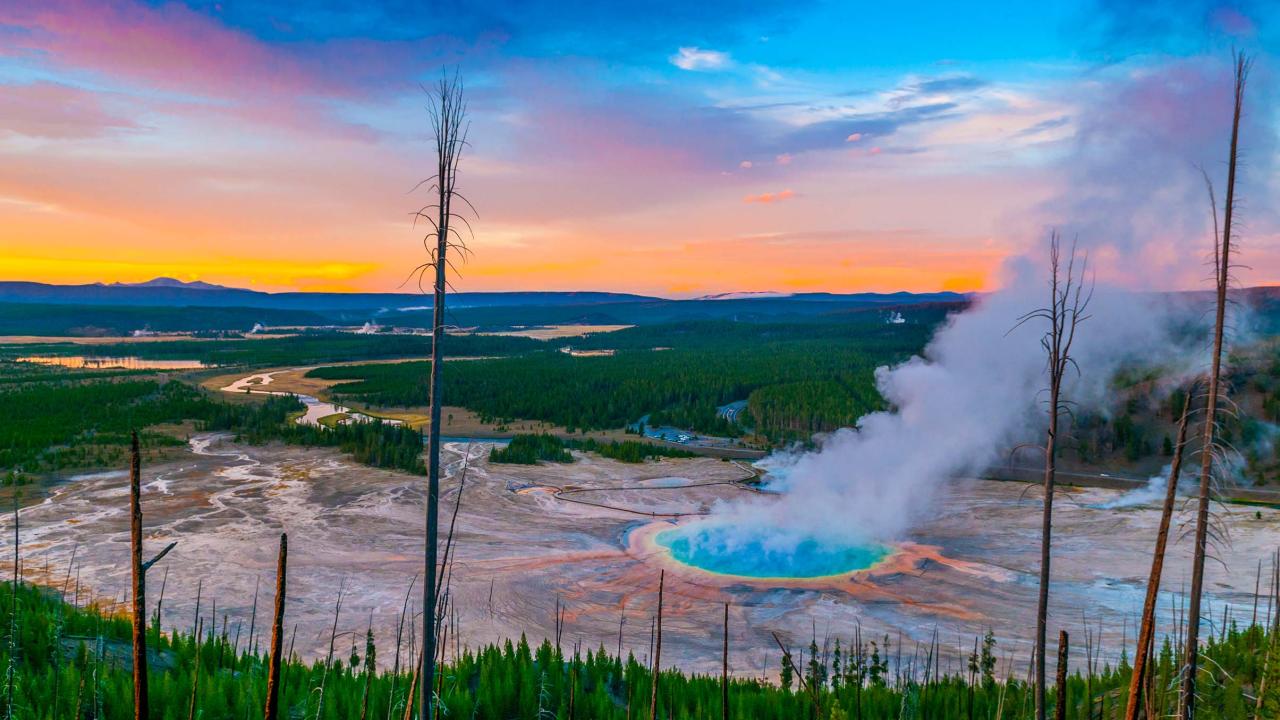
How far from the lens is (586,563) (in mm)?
29125

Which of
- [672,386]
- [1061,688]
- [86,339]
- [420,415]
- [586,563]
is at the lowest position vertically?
[420,415]

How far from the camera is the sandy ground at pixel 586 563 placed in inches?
918

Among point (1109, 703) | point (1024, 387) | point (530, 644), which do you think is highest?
point (1024, 387)

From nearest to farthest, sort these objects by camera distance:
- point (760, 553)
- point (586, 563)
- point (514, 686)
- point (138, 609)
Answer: point (138, 609) < point (514, 686) < point (586, 563) < point (760, 553)

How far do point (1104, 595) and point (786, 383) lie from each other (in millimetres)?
57363

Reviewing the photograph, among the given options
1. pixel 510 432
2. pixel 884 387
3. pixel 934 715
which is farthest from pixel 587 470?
pixel 934 715

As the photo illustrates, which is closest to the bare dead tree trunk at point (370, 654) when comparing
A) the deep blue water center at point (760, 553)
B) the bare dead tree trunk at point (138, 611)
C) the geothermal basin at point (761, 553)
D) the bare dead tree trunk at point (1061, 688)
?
the bare dead tree trunk at point (138, 611)

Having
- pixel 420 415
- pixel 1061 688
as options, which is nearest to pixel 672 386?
pixel 420 415

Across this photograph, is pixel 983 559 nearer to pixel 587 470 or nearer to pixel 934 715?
pixel 934 715

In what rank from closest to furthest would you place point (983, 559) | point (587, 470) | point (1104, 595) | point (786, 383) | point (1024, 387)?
point (1104, 595), point (983, 559), point (1024, 387), point (587, 470), point (786, 383)

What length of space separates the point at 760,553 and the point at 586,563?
6931 mm

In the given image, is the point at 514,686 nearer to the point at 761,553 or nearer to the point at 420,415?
the point at 761,553

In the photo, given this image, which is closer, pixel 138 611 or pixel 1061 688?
pixel 138 611

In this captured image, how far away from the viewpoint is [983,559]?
29734mm
